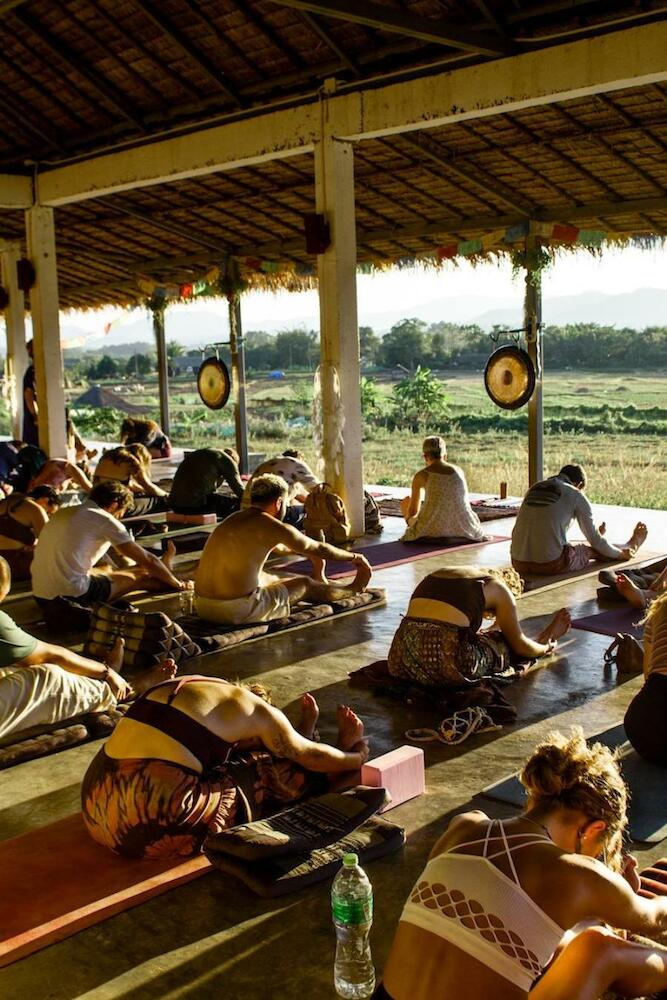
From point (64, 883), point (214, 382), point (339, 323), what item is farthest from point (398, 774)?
point (214, 382)

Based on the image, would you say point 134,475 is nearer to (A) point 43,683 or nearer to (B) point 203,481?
(B) point 203,481

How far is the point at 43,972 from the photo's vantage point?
260 cm

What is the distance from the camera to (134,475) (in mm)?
9227

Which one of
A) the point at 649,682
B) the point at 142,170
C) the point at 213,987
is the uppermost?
the point at 142,170

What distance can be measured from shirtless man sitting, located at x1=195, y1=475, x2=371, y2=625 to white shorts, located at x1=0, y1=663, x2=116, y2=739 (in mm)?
1365

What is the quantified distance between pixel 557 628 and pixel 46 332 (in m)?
7.45

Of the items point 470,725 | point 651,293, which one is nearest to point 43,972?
point 470,725

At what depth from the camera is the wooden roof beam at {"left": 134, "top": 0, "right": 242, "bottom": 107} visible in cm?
788

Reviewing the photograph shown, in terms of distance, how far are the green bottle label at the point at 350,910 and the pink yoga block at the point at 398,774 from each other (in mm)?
786

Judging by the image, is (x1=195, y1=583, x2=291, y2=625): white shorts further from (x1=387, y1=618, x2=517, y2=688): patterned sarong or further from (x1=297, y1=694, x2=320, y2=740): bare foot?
(x1=297, y1=694, x2=320, y2=740): bare foot

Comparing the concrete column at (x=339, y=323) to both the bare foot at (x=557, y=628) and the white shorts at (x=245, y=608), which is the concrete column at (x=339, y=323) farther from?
the bare foot at (x=557, y=628)

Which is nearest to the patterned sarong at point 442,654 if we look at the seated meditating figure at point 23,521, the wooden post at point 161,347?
the seated meditating figure at point 23,521

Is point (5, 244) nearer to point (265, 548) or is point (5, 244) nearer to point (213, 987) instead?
point (265, 548)

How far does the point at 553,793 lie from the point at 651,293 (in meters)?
78.3
